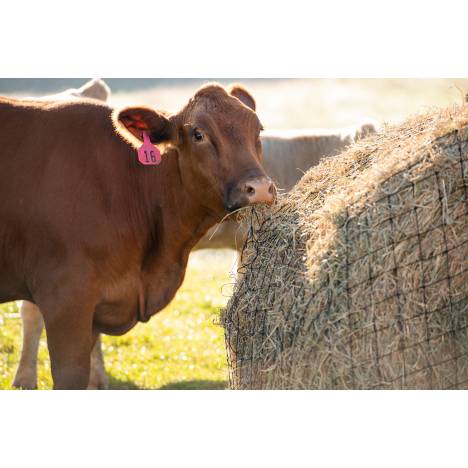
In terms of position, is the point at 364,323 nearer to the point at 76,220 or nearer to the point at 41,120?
the point at 76,220

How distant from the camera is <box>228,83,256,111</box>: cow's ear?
19.1ft

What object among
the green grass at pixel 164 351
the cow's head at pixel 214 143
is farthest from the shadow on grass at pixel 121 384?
the cow's head at pixel 214 143

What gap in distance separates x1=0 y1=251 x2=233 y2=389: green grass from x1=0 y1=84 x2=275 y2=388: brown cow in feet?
3.19

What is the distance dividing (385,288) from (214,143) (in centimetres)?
145

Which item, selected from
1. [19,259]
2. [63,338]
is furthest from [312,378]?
[19,259]

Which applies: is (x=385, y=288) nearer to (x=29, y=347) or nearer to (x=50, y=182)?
(x=50, y=182)

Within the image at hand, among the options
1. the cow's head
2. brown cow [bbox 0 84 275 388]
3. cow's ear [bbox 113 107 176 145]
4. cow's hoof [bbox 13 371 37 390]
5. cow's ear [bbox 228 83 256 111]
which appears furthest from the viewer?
cow's hoof [bbox 13 371 37 390]

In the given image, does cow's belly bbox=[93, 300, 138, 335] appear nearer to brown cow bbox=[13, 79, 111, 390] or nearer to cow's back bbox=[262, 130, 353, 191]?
brown cow bbox=[13, 79, 111, 390]

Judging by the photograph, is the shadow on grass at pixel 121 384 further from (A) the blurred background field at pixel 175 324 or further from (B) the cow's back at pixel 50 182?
(B) the cow's back at pixel 50 182

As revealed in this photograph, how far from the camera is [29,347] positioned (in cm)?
700

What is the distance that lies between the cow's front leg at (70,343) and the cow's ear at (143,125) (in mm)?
1169

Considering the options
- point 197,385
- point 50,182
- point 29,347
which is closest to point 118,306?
point 50,182

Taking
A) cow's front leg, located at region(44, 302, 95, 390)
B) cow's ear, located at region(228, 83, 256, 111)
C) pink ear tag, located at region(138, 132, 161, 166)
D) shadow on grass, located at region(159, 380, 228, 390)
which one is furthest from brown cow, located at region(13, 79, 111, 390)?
pink ear tag, located at region(138, 132, 161, 166)

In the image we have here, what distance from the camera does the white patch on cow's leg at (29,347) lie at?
22.6ft
